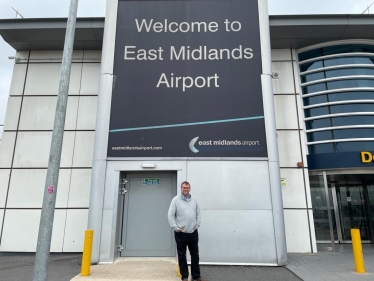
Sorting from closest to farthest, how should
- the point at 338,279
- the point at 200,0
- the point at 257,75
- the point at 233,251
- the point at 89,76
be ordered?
1. the point at 338,279
2. the point at 233,251
3. the point at 257,75
4. the point at 200,0
5. the point at 89,76

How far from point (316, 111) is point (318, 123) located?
428 millimetres

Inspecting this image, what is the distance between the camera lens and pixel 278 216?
6918 mm

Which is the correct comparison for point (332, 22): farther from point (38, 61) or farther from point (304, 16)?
point (38, 61)

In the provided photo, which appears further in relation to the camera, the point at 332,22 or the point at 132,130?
the point at 332,22

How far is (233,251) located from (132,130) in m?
3.98

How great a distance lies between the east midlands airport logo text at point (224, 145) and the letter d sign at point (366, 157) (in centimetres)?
377

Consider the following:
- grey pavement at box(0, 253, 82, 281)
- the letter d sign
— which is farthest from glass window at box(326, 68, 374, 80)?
grey pavement at box(0, 253, 82, 281)

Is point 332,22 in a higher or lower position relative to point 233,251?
higher

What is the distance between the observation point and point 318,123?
31.4 feet

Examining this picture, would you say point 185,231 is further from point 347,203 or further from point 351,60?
point 347,203

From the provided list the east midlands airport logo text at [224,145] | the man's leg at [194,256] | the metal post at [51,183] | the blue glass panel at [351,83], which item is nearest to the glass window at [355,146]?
the blue glass panel at [351,83]

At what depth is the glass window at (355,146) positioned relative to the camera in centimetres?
903

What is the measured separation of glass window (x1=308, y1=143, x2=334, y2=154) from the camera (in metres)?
9.28

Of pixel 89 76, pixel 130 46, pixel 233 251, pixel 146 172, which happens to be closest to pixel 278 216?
pixel 233 251
